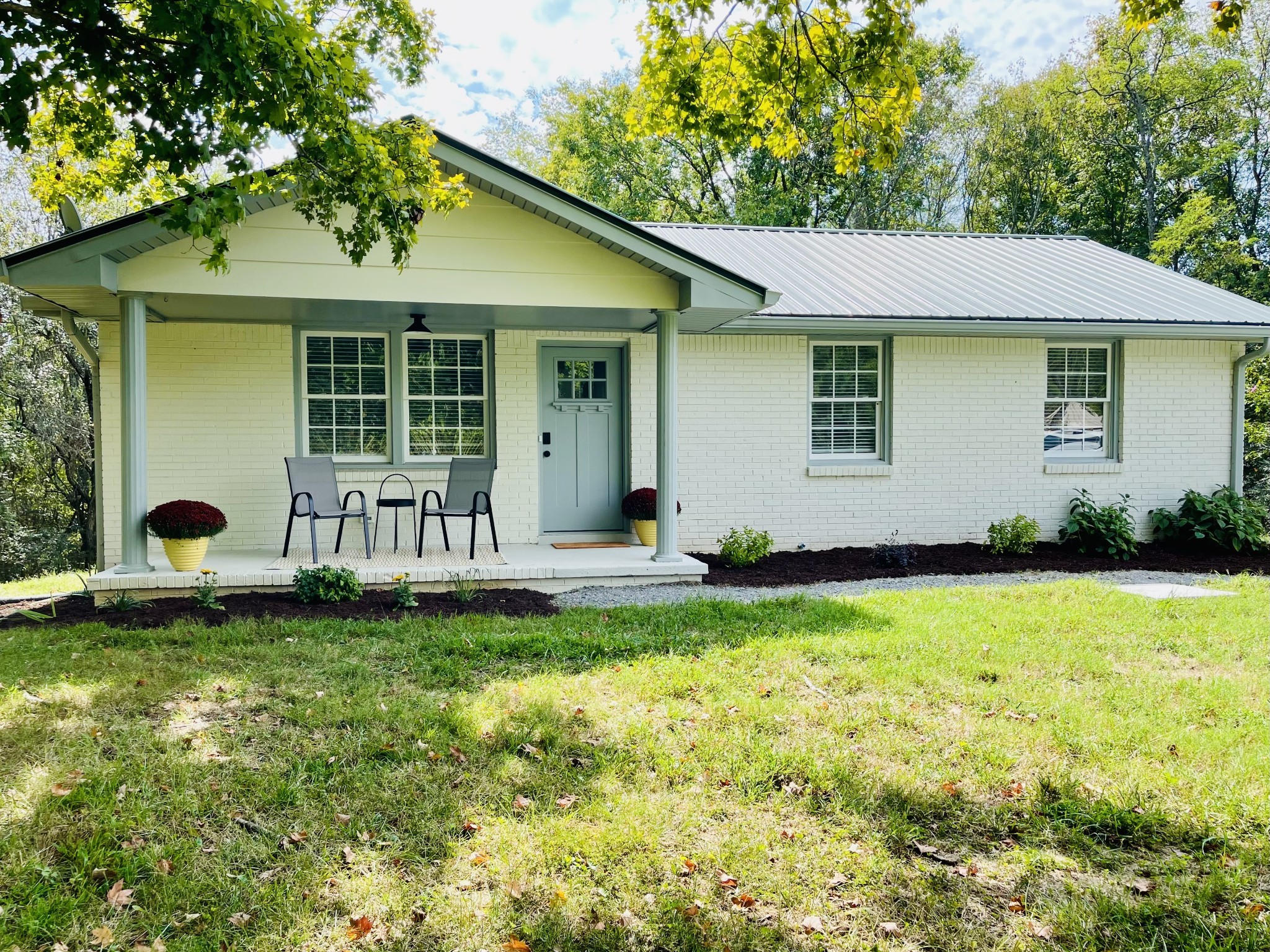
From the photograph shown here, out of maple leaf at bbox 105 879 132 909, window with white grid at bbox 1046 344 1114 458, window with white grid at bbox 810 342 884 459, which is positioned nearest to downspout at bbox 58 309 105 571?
maple leaf at bbox 105 879 132 909

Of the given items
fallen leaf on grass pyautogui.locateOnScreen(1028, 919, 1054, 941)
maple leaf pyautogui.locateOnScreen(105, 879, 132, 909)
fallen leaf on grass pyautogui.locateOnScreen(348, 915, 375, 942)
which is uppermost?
maple leaf pyautogui.locateOnScreen(105, 879, 132, 909)

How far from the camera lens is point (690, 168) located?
83.0ft

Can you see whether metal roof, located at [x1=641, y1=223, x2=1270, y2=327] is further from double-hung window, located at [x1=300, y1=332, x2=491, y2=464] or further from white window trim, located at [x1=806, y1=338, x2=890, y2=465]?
double-hung window, located at [x1=300, y1=332, x2=491, y2=464]

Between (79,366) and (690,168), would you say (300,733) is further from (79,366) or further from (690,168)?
(690,168)

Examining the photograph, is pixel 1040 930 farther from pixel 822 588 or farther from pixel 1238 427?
pixel 1238 427

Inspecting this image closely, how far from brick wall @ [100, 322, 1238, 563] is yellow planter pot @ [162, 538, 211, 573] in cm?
137

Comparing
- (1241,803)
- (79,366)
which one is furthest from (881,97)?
A: (79,366)

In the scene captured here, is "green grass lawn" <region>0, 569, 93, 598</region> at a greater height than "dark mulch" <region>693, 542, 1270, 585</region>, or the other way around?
"dark mulch" <region>693, 542, 1270, 585</region>

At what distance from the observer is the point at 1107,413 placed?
10.6 metres

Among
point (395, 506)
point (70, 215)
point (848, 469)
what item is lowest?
point (395, 506)

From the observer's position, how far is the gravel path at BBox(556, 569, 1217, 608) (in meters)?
7.05

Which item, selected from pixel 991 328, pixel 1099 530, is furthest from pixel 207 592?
pixel 1099 530

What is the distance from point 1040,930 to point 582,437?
7.50m

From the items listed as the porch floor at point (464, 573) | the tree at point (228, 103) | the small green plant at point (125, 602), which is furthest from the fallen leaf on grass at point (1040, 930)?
the small green plant at point (125, 602)
